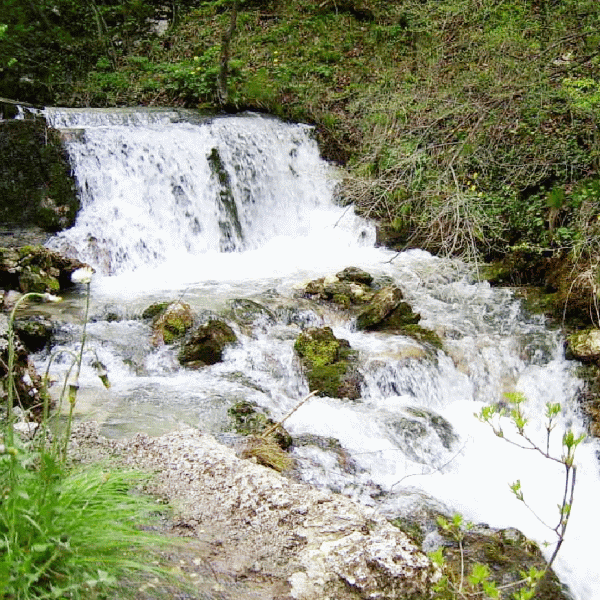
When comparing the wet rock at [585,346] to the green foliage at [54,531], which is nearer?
the green foliage at [54,531]

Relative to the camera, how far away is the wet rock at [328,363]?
6379mm

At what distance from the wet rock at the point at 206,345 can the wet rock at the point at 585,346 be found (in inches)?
147

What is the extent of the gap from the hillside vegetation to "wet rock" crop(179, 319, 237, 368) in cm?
356

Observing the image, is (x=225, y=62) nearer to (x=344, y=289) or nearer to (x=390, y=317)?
(x=344, y=289)

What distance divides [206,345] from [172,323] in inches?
22.7

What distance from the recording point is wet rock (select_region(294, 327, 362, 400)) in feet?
20.9

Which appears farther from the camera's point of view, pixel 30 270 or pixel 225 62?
pixel 225 62

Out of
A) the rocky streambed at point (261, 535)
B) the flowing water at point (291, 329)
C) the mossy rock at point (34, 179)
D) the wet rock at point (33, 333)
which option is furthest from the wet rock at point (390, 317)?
the mossy rock at point (34, 179)

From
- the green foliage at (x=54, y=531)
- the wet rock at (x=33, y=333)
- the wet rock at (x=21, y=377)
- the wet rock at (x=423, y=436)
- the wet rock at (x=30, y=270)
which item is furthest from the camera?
the wet rock at (x=30, y=270)

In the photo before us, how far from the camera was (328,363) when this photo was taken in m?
6.66

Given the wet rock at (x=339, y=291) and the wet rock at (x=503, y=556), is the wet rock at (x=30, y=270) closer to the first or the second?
the wet rock at (x=339, y=291)

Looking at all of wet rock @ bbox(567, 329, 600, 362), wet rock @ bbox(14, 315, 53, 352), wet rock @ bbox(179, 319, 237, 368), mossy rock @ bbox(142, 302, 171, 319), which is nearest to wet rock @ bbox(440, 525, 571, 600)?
wet rock @ bbox(567, 329, 600, 362)

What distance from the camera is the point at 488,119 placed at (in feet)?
32.8

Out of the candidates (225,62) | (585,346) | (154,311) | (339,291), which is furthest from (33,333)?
(225,62)
